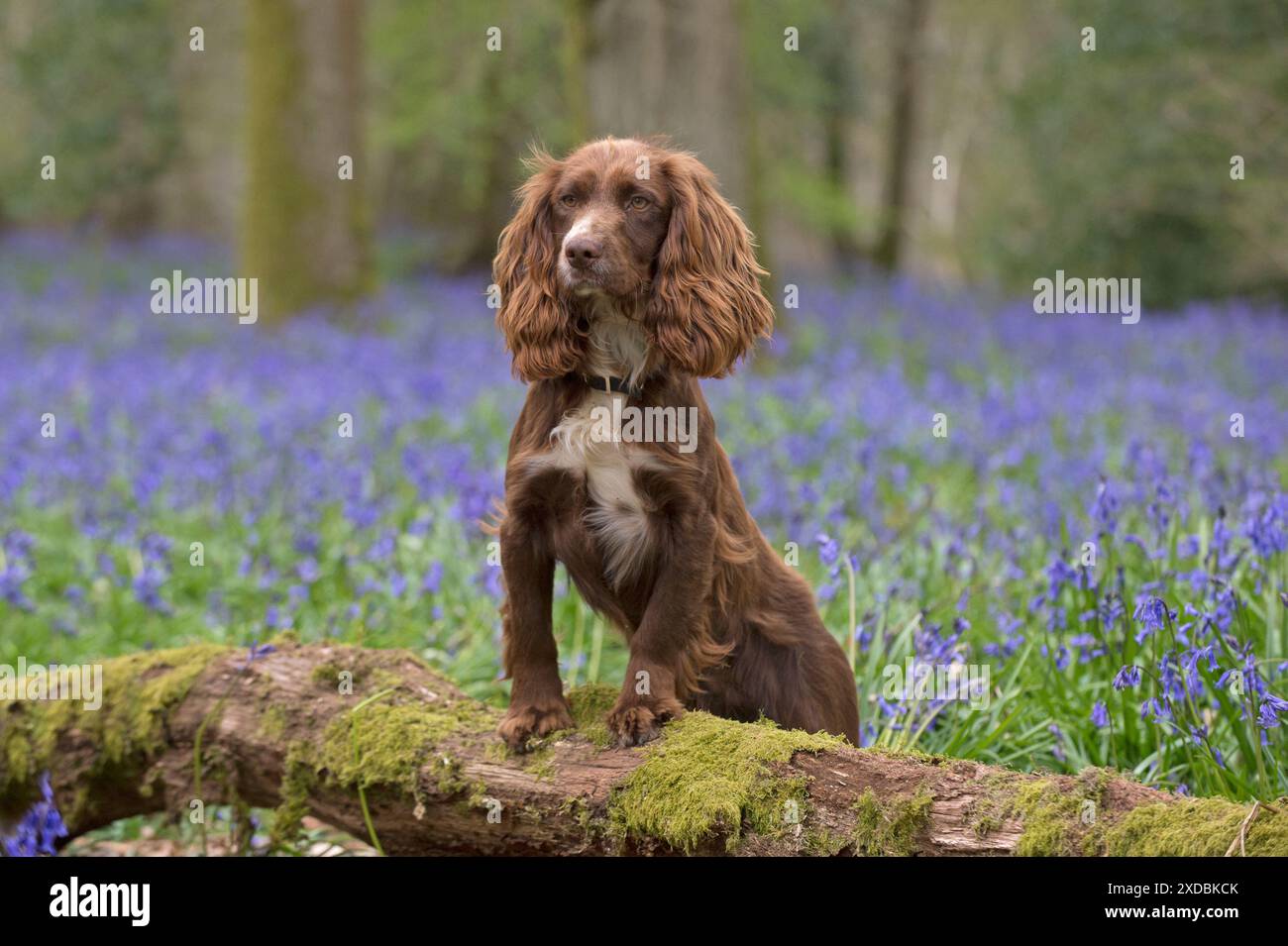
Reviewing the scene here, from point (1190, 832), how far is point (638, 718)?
1250mm

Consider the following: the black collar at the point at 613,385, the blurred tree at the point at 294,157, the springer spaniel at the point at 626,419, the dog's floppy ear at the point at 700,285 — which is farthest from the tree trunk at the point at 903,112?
the black collar at the point at 613,385

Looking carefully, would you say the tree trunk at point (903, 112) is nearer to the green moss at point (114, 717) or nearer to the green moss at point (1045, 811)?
the green moss at point (114, 717)

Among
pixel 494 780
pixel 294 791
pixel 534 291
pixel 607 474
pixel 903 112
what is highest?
pixel 903 112

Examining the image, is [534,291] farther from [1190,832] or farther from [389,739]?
Result: [1190,832]

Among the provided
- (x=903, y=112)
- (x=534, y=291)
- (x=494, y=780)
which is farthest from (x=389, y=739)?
(x=903, y=112)

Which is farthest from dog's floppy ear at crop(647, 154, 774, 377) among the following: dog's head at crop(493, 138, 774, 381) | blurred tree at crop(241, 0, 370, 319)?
blurred tree at crop(241, 0, 370, 319)

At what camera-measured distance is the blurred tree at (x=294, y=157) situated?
12.8 metres

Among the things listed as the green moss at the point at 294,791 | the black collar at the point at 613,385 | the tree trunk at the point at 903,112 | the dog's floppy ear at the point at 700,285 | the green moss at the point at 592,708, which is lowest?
the green moss at the point at 294,791

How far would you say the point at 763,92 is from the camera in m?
19.4

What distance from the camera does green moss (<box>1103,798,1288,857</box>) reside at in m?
2.59

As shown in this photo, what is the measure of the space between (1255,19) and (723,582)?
12388mm

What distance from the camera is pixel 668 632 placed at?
3.24 meters

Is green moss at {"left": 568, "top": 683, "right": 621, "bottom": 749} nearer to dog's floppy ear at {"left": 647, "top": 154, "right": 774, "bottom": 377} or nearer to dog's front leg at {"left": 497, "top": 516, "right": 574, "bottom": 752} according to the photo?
dog's front leg at {"left": 497, "top": 516, "right": 574, "bottom": 752}
